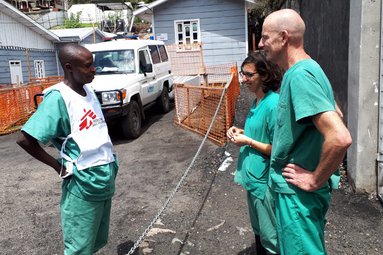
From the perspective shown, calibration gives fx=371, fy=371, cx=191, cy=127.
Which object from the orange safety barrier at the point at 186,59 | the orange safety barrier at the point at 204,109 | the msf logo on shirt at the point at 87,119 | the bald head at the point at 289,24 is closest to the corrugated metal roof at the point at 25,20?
the orange safety barrier at the point at 186,59

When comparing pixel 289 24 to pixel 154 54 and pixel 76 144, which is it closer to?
pixel 76 144

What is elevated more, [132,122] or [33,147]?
[33,147]

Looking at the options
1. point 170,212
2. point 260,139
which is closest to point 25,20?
point 170,212

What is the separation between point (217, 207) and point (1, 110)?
8167 mm

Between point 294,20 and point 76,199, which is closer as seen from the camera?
point 294,20

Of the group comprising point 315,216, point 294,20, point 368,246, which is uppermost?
point 294,20

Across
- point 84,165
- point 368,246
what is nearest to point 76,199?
point 84,165

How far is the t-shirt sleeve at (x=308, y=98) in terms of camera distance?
5.57 feet

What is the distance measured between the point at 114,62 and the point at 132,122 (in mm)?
1773

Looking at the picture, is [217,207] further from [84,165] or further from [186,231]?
[84,165]

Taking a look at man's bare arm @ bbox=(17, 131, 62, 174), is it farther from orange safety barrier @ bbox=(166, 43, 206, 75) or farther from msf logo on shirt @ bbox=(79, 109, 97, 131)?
orange safety barrier @ bbox=(166, 43, 206, 75)

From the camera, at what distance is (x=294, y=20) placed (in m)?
1.87

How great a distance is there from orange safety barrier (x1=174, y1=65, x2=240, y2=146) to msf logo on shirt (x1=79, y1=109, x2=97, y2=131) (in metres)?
4.63

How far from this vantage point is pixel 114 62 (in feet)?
29.3
